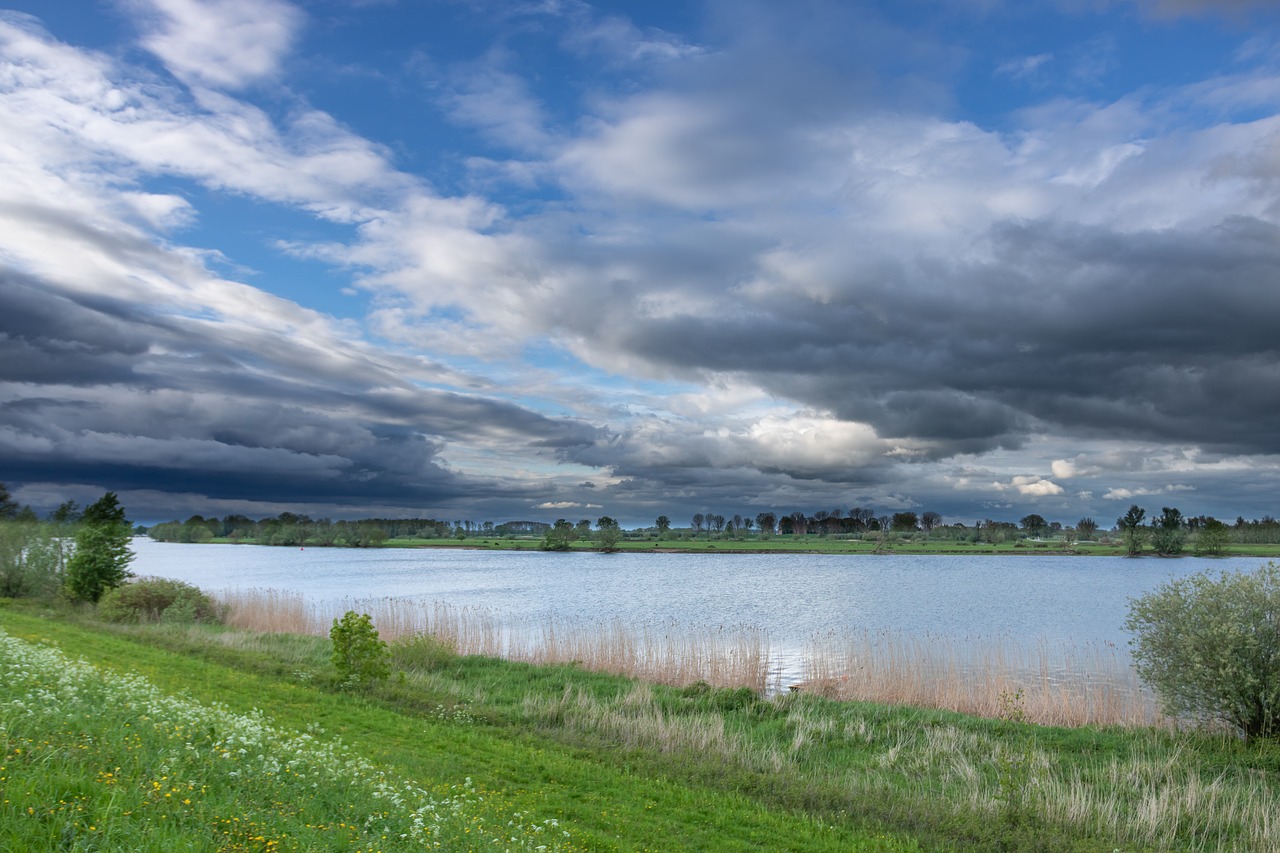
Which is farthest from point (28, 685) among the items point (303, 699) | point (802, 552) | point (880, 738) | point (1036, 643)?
point (802, 552)

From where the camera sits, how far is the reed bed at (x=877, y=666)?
20578 millimetres

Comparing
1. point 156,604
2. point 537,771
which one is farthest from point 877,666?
point 156,604

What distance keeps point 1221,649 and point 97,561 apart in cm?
4438

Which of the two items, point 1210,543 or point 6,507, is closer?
point 6,507

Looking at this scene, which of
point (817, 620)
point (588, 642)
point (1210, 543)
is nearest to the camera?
point (588, 642)

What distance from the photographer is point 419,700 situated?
18.6 meters

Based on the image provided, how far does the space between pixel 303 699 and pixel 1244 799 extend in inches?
Result: 725

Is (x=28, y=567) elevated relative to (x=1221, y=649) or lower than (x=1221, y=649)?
lower

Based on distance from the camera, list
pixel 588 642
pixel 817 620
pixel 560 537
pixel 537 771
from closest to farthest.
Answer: pixel 537 771 < pixel 588 642 < pixel 817 620 < pixel 560 537

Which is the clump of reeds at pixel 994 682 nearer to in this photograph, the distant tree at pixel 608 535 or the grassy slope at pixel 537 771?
the grassy slope at pixel 537 771

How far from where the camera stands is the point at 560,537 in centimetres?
14800

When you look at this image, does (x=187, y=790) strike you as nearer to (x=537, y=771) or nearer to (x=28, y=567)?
(x=537, y=771)

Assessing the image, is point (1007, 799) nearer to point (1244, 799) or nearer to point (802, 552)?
point (1244, 799)

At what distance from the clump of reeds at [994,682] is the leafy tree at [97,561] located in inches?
1334
